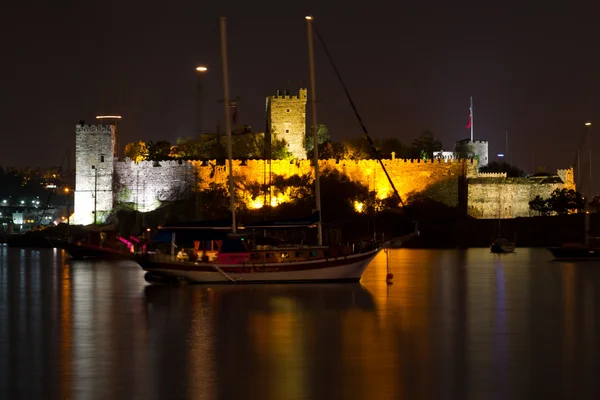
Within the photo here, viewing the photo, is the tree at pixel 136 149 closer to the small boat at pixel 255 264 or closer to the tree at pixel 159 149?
the tree at pixel 159 149

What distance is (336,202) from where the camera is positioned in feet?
167

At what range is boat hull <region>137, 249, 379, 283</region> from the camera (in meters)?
25.7

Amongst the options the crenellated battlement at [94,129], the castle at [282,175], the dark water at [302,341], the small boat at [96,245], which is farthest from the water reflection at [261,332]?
the crenellated battlement at [94,129]

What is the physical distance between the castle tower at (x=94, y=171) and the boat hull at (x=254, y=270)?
80.2ft

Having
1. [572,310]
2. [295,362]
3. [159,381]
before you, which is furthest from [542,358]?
[572,310]

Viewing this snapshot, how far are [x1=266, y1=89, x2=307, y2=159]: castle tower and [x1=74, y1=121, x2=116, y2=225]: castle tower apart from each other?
955 cm

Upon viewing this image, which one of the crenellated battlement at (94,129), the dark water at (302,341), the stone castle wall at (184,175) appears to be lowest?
the dark water at (302,341)

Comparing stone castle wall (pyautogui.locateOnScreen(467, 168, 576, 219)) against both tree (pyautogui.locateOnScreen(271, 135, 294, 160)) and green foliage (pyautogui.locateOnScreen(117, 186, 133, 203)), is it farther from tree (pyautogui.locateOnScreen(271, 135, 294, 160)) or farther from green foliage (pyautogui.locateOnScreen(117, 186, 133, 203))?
green foliage (pyautogui.locateOnScreen(117, 186, 133, 203))

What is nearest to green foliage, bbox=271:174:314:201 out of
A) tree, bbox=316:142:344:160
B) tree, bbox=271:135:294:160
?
tree, bbox=271:135:294:160

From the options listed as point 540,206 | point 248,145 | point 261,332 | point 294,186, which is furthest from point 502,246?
point 261,332

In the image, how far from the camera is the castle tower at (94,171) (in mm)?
50094

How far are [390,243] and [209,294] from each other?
6809mm

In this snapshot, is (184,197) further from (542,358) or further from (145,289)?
(542,358)

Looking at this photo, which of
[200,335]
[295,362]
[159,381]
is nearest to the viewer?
[159,381]
